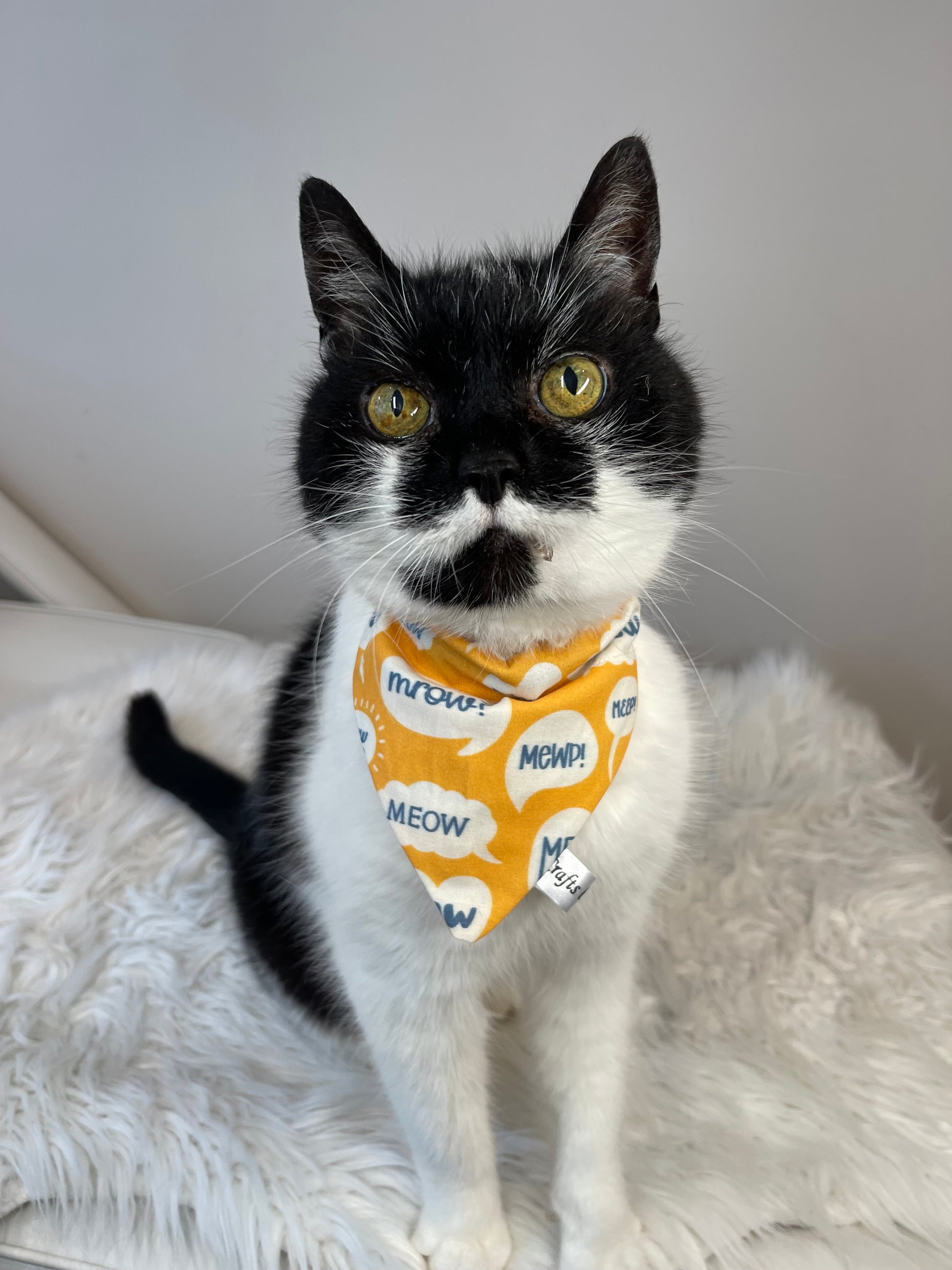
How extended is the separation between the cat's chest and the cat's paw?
0.82ft

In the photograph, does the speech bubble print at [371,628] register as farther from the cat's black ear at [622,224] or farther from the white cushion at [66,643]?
the white cushion at [66,643]

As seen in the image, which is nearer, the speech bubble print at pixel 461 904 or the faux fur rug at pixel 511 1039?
the speech bubble print at pixel 461 904

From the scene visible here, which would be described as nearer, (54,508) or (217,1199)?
(217,1199)

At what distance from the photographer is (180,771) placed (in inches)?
40.8

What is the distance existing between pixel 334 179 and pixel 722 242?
1.84 ft

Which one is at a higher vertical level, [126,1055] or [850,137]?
[850,137]

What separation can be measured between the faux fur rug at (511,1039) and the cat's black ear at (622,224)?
68cm

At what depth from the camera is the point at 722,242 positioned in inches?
43.4

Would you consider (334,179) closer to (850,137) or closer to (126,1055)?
(850,137)

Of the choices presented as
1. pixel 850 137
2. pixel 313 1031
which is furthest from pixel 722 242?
pixel 313 1031

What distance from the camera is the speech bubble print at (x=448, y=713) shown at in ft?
1.89

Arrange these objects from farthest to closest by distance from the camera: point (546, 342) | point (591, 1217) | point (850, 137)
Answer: point (850, 137) → point (591, 1217) → point (546, 342)

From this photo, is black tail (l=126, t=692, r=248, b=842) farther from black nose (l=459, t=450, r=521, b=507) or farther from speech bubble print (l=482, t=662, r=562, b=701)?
black nose (l=459, t=450, r=521, b=507)

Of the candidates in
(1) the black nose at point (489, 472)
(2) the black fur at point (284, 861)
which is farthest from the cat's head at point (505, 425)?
(2) the black fur at point (284, 861)
